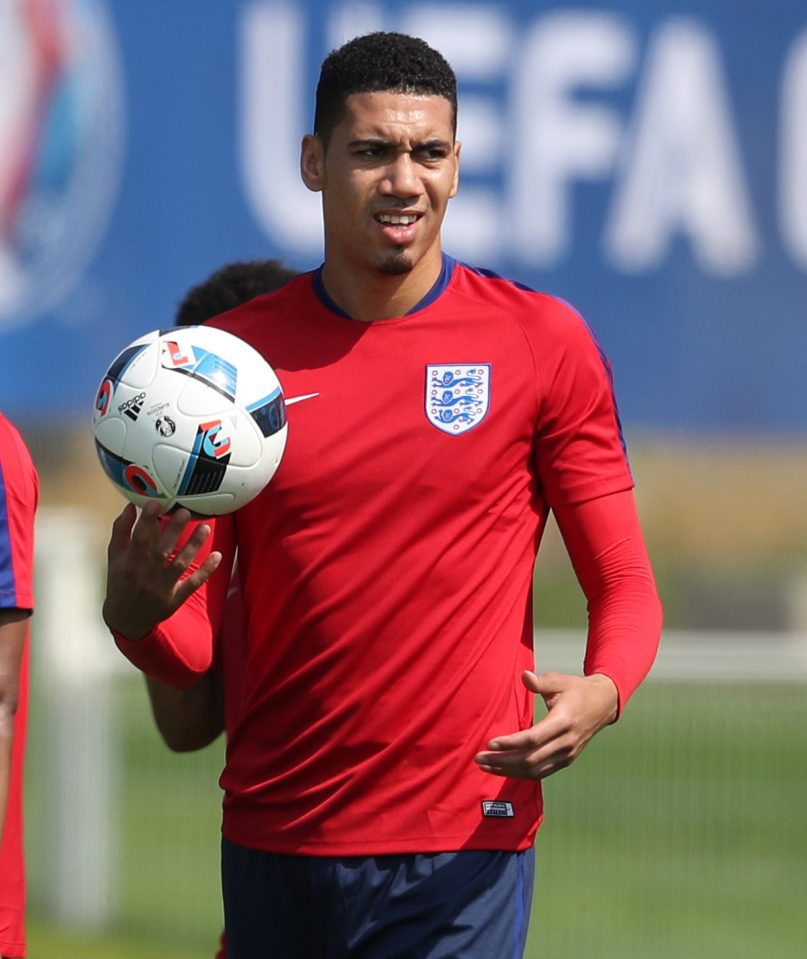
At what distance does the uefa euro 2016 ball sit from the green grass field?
15.6 ft

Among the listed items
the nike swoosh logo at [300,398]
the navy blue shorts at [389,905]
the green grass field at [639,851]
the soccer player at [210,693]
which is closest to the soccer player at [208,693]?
the soccer player at [210,693]

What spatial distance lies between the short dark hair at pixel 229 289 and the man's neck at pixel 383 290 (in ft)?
2.96

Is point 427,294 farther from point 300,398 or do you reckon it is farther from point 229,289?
point 229,289

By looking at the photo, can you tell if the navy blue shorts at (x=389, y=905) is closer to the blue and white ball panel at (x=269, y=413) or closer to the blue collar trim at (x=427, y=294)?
the blue and white ball panel at (x=269, y=413)

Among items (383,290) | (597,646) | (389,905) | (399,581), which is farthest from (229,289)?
(389,905)

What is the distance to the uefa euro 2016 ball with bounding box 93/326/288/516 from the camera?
3572mm

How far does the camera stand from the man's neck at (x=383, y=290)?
12.8 feet

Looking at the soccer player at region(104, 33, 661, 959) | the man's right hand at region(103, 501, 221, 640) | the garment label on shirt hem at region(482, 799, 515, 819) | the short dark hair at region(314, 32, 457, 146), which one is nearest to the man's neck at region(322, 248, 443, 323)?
the soccer player at region(104, 33, 661, 959)

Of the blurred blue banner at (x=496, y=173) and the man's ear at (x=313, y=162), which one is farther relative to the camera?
the blurred blue banner at (x=496, y=173)

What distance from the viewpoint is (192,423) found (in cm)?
358

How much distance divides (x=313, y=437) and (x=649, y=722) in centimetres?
499

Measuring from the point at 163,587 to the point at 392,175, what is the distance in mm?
946

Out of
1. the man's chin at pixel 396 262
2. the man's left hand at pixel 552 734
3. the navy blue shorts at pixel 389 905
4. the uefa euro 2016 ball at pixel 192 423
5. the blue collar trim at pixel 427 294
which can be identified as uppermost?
the man's chin at pixel 396 262

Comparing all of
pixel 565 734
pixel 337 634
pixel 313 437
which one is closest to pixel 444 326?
pixel 313 437
